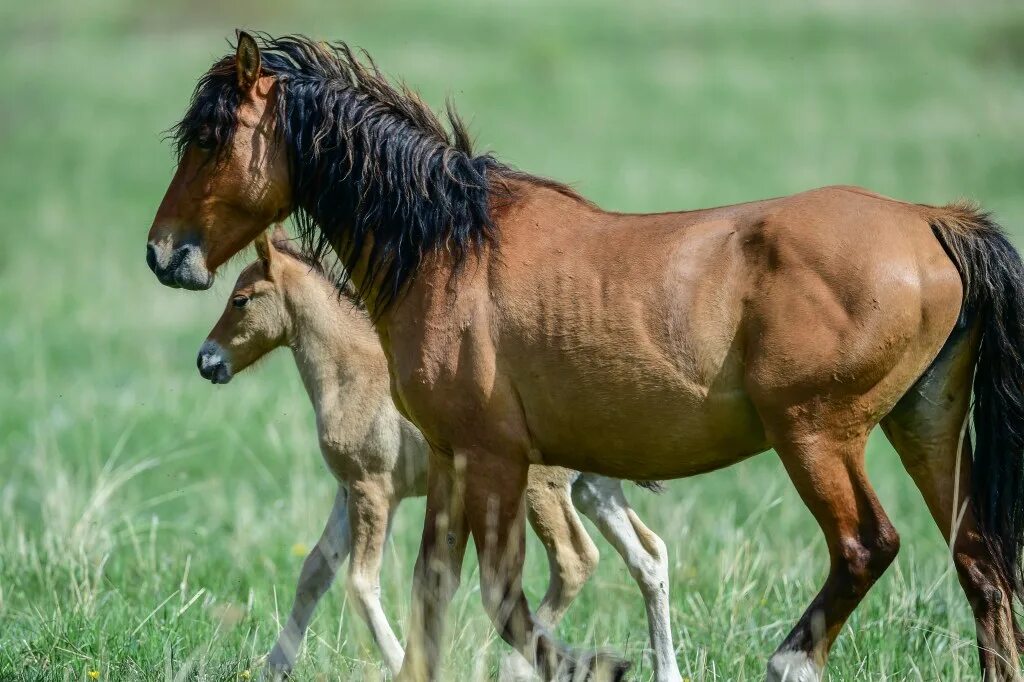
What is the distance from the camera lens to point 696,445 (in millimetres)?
4613

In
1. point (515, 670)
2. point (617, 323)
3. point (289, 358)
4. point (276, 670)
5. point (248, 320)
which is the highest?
point (617, 323)

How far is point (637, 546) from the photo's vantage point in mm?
6320

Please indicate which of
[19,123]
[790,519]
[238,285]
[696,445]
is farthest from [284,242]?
[19,123]

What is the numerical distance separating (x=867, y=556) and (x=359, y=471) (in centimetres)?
278

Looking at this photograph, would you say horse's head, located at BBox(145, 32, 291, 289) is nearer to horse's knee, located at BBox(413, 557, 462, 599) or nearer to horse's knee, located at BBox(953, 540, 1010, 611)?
horse's knee, located at BBox(413, 557, 462, 599)

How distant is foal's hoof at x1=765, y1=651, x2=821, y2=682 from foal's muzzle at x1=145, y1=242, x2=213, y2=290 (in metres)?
2.31

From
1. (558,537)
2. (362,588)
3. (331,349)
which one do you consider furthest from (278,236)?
(558,537)

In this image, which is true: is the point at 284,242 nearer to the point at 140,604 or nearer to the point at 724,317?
the point at 140,604

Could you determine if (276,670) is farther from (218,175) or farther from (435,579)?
(218,175)

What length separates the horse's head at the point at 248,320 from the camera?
6906mm

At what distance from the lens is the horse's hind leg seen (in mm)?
4770

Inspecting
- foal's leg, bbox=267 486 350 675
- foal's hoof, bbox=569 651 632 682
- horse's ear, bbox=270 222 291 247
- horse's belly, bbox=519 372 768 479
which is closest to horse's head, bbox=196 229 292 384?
horse's ear, bbox=270 222 291 247

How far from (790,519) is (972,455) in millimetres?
4703

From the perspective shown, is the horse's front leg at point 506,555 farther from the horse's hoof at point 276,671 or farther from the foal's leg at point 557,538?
the foal's leg at point 557,538
